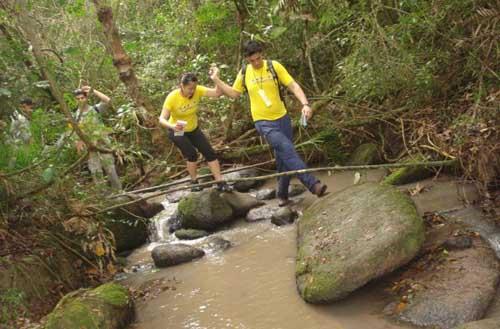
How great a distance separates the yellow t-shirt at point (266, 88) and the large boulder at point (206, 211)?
53.0 inches

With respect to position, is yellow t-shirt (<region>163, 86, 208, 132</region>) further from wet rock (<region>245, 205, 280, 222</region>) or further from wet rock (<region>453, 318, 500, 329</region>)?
wet rock (<region>453, 318, 500, 329</region>)

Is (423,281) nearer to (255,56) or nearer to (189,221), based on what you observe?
(255,56)

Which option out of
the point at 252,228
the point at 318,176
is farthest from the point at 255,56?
the point at 318,176

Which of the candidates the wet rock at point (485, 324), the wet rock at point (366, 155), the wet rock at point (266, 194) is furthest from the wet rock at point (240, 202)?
the wet rock at point (485, 324)

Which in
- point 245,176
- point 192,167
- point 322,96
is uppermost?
point 322,96

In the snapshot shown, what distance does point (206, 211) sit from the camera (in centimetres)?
683

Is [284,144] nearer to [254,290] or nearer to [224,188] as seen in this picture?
[224,188]

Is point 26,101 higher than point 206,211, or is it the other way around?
point 26,101

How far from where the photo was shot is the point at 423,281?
397 cm

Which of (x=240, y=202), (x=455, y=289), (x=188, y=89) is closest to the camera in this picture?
(x=455, y=289)

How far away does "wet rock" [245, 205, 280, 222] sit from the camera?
671 centimetres

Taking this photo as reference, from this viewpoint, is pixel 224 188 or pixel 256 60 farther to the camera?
pixel 224 188

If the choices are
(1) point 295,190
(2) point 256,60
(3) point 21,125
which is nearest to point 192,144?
(1) point 295,190

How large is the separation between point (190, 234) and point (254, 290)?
6.97 ft
